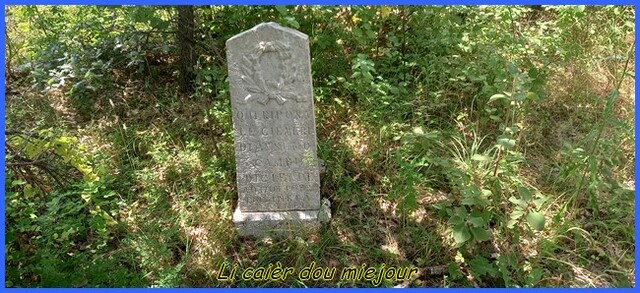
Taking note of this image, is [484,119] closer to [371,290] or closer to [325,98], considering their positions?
[325,98]

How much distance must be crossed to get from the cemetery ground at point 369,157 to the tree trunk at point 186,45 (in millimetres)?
113

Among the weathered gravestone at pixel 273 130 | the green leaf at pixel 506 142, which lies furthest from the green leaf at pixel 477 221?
the weathered gravestone at pixel 273 130

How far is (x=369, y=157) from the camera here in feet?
11.9

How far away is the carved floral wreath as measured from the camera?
9.16 ft

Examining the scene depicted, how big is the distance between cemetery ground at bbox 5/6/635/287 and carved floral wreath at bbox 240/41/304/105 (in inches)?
19.4

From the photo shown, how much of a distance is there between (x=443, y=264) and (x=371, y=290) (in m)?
0.46

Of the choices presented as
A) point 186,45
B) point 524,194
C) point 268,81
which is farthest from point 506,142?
point 186,45

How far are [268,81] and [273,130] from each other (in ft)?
1.06

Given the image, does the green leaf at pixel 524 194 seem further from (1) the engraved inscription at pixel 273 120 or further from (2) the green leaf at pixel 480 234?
(1) the engraved inscription at pixel 273 120

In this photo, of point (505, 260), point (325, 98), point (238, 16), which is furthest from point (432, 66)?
point (505, 260)

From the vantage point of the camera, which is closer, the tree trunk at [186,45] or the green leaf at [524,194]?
the green leaf at [524,194]

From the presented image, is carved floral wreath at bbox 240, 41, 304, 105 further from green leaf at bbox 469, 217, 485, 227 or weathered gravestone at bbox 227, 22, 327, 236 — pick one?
green leaf at bbox 469, 217, 485, 227

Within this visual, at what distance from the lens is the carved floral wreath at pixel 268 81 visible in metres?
2.79

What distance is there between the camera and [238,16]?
13.0ft
